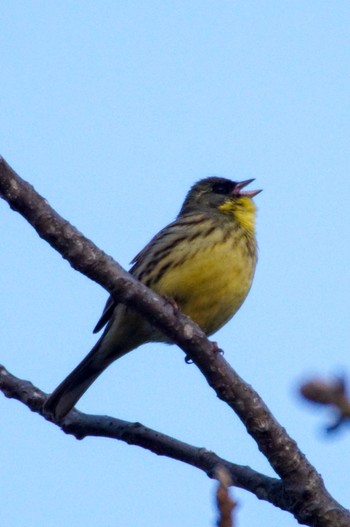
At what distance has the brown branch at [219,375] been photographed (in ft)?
13.3

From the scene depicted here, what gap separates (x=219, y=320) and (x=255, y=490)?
2.46 m

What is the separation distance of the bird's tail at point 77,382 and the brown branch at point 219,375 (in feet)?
4.33

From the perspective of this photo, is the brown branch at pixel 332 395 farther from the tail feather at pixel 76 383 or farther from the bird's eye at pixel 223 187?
the bird's eye at pixel 223 187

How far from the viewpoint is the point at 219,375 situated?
4.50 m

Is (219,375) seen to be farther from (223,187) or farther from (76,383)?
(223,187)

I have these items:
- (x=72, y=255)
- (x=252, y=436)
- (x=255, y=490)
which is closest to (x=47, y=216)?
(x=72, y=255)

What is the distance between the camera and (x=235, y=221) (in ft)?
24.7

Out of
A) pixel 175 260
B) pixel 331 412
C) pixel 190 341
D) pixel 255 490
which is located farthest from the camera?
pixel 175 260

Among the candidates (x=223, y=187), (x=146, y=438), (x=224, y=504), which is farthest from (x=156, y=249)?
(x=224, y=504)

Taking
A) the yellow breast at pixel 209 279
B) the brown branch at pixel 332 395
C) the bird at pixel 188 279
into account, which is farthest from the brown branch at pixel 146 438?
the brown branch at pixel 332 395

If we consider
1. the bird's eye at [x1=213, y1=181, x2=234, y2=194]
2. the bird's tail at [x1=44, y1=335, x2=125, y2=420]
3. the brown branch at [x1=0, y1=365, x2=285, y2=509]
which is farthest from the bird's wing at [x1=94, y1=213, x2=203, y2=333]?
the brown branch at [x1=0, y1=365, x2=285, y2=509]

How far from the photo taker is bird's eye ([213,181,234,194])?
8344 mm

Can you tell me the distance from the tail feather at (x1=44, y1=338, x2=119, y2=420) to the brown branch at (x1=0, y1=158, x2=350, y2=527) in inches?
51.9

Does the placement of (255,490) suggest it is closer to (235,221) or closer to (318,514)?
(318,514)
